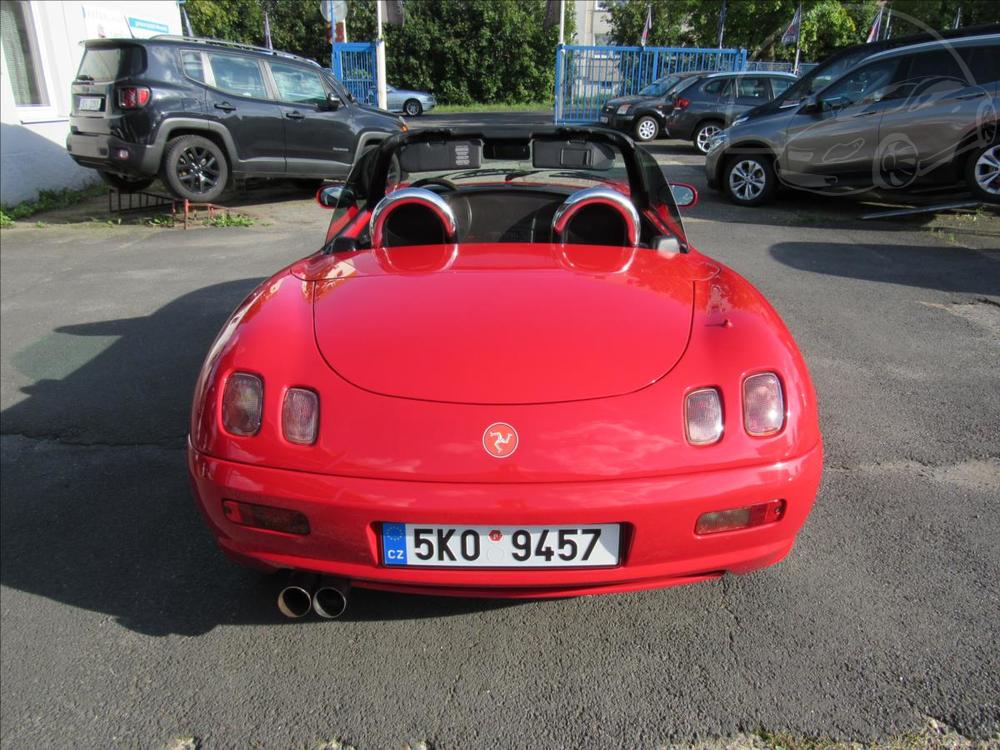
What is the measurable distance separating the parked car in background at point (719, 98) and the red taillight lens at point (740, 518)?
14137 mm

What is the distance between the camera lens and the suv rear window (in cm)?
873

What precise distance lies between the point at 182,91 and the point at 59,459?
7.06 meters

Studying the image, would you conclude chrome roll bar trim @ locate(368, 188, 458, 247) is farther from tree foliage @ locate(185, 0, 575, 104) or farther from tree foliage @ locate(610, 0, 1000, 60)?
tree foliage @ locate(185, 0, 575, 104)

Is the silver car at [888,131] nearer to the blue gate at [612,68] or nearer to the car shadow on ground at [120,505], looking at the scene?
the car shadow on ground at [120,505]

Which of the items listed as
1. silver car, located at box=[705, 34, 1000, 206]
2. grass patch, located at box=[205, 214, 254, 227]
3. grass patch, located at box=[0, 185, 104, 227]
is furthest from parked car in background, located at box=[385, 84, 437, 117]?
silver car, located at box=[705, 34, 1000, 206]

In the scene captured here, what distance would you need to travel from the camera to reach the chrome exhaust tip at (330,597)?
1927mm

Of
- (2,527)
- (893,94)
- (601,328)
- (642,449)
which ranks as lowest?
(2,527)

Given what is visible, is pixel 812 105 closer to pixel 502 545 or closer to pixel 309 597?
pixel 502 545

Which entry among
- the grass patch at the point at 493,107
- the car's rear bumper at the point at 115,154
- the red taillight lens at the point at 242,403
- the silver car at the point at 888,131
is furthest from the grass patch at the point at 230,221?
the grass patch at the point at 493,107

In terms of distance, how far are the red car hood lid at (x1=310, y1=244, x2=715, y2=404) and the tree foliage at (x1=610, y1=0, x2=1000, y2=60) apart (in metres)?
29.7

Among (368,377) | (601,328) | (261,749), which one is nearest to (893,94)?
(601,328)

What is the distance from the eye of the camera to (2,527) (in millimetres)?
2799

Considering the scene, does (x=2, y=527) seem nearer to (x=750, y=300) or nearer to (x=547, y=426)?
(x=547, y=426)

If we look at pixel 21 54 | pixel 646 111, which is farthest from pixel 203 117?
pixel 646 111
